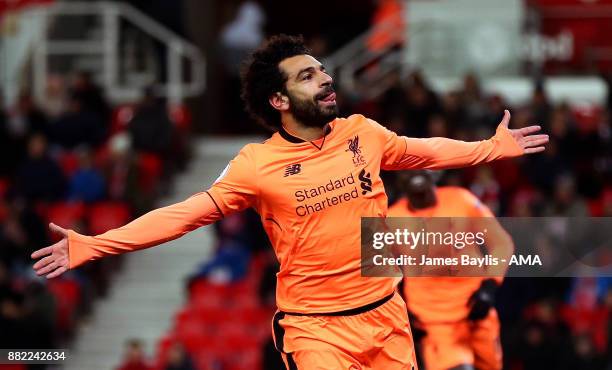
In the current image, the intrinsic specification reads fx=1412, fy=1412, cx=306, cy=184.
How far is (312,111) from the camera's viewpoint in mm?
6988

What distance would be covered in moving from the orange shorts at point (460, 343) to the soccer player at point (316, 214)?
199 centimetres

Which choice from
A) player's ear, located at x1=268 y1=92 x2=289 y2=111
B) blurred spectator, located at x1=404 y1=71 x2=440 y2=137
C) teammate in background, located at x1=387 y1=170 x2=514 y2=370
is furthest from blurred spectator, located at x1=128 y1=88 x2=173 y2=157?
player's ear, located at x1=268 y1=92 x2=289 y2=111

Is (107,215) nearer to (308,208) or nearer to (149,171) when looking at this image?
(149,171)

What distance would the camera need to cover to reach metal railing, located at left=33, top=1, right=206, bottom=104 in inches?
774

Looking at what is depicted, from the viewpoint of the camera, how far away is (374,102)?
17359 millimetres

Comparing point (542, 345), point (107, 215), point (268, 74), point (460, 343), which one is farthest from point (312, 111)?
point (107, 215)

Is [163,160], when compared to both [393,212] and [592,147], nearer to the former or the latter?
[592,147]

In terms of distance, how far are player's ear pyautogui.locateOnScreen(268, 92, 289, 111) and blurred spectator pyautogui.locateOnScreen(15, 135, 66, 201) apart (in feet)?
32.4

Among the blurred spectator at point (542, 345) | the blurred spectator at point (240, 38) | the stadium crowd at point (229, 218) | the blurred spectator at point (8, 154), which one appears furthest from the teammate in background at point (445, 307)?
the blurred spectator at point (240, 38)

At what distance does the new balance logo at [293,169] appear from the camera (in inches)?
273

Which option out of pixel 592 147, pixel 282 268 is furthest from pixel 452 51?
pixel 282 268

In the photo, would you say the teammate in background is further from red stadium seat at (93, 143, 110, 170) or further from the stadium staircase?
red stadium seat at (93, 143, 110, 170)

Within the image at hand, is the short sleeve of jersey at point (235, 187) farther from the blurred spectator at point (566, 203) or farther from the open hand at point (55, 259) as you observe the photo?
the blurred spectator at point (566, 203)

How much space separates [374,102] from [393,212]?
27.8ft
